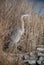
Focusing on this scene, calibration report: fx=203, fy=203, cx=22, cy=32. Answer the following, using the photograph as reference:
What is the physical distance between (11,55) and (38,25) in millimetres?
443

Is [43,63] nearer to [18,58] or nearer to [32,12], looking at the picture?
[18,58]

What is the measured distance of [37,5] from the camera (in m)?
2.15

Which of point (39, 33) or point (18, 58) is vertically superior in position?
point (39, 33)

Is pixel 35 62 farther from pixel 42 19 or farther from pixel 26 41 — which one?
pixel 42 19

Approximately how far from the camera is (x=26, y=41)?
222cm

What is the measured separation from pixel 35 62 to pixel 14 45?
291 millimetres

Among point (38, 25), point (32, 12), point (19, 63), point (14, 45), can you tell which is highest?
point (32, 12)

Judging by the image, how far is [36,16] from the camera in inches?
84.9

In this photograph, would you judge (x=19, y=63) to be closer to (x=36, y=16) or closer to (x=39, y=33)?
(x=39, y=33)

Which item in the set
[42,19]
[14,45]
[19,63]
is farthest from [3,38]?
[42,19]

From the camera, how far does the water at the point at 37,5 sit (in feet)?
7.02

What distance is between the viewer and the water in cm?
214

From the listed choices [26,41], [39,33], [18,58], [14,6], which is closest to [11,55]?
[18,58]

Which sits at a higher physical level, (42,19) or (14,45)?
(42,19)
